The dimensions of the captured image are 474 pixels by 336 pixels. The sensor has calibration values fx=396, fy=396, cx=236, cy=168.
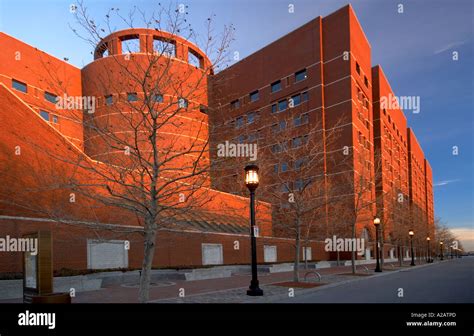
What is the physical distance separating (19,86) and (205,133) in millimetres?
22061

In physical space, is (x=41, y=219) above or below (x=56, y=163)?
below

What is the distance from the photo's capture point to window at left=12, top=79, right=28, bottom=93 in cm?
4242

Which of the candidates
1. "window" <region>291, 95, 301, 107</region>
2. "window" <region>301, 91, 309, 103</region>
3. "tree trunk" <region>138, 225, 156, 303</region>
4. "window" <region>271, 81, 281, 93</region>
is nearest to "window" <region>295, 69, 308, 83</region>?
"window" <region>301, 91, 309, 103</region>

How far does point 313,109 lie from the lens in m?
52.7

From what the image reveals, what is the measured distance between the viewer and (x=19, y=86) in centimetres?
4288

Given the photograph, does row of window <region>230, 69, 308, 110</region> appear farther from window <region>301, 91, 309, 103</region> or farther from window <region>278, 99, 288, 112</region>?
window <region>301, 91, 309, 103</region>

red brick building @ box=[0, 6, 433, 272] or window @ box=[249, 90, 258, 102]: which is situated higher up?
window @ box=[249, 90, 258, 102]

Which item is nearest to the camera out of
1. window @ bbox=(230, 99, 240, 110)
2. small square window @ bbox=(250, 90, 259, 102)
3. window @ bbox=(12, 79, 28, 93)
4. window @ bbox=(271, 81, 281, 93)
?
window @ bbox=(12, 79, 28, 93)

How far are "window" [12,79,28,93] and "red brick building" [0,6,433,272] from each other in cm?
10

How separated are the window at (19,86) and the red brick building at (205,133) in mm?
98

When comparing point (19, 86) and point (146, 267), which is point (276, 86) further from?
point (146, 267)
